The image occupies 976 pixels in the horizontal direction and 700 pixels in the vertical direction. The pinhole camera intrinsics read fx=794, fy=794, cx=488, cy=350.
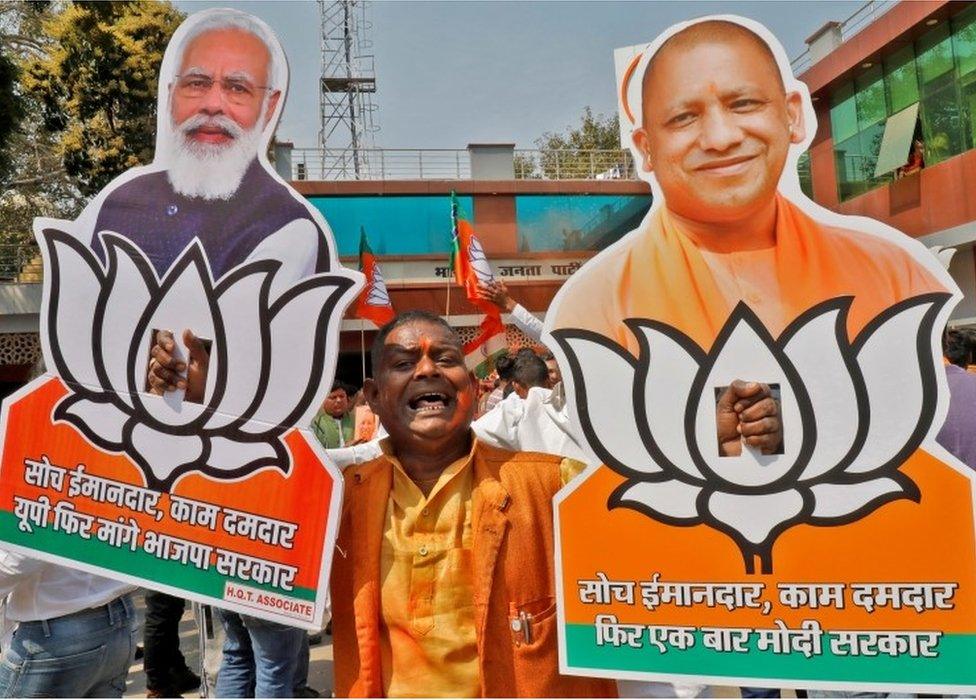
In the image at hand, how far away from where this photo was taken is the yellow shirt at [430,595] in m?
1.56

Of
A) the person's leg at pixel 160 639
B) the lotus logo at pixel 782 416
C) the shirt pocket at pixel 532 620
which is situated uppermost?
the lotus logo at pixel 782 416

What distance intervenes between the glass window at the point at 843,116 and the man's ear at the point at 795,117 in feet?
4.79

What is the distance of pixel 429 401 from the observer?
65.1 inches

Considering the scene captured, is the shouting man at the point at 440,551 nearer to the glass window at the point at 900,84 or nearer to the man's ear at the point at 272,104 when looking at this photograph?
the man's ear at the point at 272,104

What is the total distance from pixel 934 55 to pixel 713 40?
6.70 meters

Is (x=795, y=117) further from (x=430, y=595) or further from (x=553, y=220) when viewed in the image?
(x=553, y=220)

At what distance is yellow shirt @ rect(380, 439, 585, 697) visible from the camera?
156 cm

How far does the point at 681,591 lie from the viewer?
1602 mm

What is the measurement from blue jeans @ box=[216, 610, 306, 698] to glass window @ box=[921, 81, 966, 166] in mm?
6548

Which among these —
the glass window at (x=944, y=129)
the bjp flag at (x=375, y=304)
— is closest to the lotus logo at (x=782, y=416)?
the bjp flag at (x=375, y=304)

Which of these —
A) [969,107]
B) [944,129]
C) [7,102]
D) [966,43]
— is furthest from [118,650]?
[7,102]

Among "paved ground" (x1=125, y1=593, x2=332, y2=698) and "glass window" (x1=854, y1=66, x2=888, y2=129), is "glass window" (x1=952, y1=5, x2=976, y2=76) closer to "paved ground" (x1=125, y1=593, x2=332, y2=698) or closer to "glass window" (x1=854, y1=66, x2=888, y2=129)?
"glass window" (x1=854, y1=66, x2=888, y2=129)

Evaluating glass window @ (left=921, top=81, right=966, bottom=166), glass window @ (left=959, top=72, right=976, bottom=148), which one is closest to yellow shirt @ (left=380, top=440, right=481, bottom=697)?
glass window @ (left=921, top=81, right=966, bottom=166)

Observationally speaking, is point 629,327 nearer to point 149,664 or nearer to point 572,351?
point 572,351
